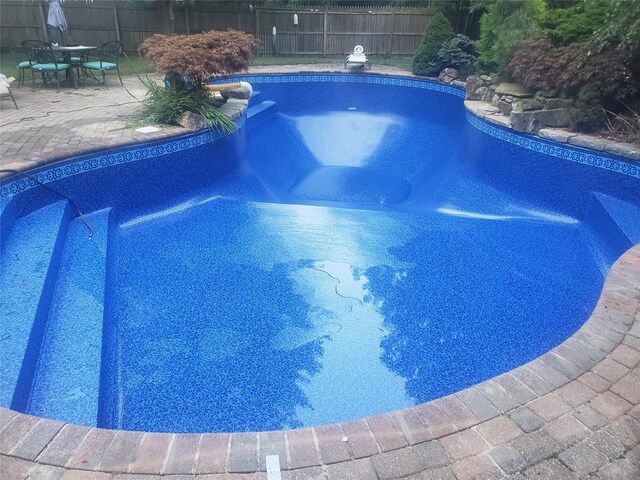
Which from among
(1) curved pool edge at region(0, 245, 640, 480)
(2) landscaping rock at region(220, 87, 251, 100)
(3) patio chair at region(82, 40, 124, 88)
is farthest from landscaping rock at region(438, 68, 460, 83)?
(1) curved pool edge at region(0, 245, 640, 480)

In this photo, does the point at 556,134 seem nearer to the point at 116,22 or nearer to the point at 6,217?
the point at 6,217

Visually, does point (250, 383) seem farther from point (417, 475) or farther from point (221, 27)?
point (221, 27)

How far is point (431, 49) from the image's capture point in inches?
374

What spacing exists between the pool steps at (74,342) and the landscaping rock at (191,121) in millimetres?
1988

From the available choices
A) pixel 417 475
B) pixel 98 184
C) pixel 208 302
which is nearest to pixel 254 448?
pixel 417 475

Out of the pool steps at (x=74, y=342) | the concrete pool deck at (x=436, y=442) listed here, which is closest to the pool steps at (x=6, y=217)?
the pool steps at (x=74, y=342)

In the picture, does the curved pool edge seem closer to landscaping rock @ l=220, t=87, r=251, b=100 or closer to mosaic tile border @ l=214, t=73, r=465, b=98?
landscaping rock @ l=220, t=87, r=251, b=100

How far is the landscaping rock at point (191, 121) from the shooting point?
5.07 meters

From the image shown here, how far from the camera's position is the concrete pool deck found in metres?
1.52

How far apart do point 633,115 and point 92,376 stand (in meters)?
5.48

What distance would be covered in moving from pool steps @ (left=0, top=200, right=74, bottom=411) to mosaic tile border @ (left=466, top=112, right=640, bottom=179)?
4.85 meters

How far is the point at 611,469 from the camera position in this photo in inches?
60.4

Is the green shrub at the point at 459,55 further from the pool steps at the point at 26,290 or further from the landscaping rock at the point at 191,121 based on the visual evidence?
the pool steps at the point at 26,290

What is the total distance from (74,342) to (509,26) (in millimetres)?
6850
